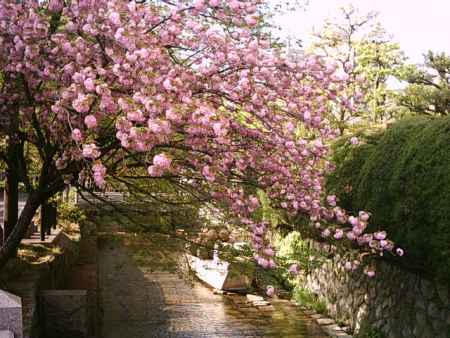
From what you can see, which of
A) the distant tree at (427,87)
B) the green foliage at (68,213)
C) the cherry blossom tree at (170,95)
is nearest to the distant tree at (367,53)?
the distant tree at (427,87)

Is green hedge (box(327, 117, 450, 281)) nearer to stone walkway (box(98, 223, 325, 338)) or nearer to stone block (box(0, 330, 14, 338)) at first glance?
stone walkway (box(98, 223, 325, 338))

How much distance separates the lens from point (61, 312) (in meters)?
8.30

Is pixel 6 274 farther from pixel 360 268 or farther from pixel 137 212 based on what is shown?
pixel 360 268

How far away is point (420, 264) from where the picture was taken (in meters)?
7.93

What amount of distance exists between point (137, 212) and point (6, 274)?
237cm

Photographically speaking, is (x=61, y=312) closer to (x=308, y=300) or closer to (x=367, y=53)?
(x=308, y=300)

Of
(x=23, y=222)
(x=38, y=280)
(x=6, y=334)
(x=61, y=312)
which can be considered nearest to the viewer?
(x=6, y=334)

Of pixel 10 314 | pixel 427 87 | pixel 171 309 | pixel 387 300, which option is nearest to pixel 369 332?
pixel 387 300

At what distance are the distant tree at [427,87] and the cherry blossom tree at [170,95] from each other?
34.3 feet

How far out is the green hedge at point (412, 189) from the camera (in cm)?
730

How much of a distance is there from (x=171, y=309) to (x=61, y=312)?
4.21m

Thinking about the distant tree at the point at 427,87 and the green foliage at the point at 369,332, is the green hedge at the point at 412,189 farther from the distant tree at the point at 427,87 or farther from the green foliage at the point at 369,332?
the distant tree at the point at 427,87

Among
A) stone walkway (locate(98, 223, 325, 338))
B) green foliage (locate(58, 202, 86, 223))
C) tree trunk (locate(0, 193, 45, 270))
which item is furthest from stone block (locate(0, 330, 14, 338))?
green foliage (locate(58, 202, 86, 223))

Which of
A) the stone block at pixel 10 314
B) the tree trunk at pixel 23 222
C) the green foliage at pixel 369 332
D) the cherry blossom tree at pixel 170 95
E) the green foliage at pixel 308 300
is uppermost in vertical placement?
the cherry blossom tree at pixel 170 95
